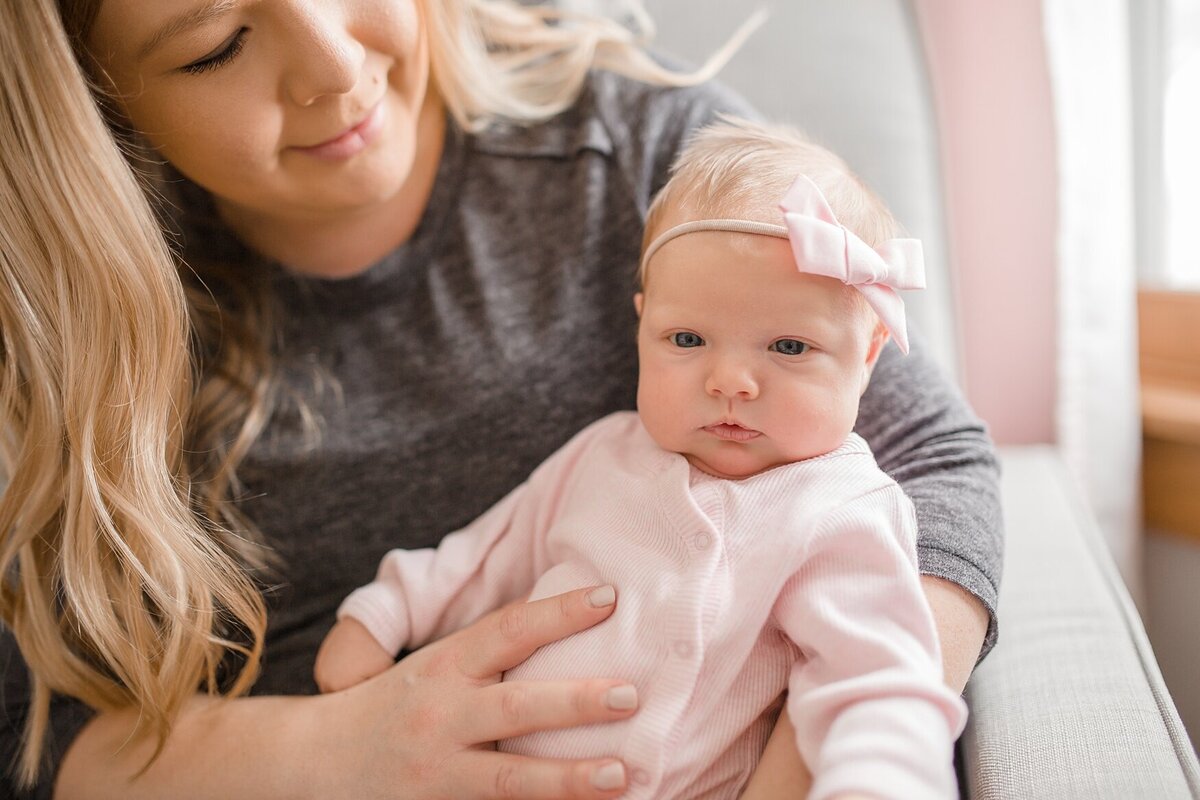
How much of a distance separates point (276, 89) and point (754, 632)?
64cm

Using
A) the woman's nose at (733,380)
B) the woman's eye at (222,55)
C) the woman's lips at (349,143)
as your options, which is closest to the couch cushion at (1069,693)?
the woman's nose at (733,380)

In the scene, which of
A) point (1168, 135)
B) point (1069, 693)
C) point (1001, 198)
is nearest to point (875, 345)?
point (1069, 693)

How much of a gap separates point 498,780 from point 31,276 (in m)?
0.61

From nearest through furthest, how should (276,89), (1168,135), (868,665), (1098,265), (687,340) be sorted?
1. (868,665)
2. (687,340)
3. (276,89)
4. (1098,265)
5. (1168,135)

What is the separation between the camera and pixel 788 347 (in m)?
0.74

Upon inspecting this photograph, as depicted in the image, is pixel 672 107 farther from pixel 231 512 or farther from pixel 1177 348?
pixel 1177 348

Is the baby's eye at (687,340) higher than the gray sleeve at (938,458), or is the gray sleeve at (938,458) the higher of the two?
the baby's eye at (687,340)

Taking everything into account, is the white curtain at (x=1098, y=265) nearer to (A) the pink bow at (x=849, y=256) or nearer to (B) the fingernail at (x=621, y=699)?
(A) the pink bow at (x=849, y=256)

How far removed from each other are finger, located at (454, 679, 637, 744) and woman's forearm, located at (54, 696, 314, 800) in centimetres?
20

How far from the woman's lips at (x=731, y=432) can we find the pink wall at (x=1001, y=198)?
32.6 inches

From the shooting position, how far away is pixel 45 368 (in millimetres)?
915

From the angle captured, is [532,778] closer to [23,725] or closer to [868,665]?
[868,665]

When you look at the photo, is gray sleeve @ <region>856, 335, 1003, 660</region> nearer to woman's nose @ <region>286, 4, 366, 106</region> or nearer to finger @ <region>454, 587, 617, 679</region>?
finger @ <region>454, 587, 617, 679</region>

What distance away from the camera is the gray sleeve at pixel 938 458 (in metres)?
0.84
